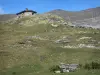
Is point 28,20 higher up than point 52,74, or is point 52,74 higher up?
point 28,20

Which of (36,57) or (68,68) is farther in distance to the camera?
(36,57)

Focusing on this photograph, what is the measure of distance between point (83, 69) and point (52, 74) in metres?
4.88

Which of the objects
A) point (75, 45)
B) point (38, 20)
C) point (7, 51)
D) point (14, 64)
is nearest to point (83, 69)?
point (14, 64)

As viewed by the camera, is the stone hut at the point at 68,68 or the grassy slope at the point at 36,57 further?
the grassy slope at the point at 36,57

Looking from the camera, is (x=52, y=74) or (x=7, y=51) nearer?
(x=52, y=74)

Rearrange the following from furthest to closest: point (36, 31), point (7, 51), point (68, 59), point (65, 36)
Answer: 1. point (36, 31)
2. point (65, 36)
3. point (7, 51)
4. point (68, 59)

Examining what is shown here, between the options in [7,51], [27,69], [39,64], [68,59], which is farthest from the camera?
[7,51]

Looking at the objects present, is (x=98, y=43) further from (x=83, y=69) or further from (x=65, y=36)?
(x=83, y=69)

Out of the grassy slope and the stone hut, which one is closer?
the stone hut

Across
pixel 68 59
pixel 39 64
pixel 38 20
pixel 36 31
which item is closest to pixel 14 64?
pixel 39 64

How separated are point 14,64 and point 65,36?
29.9m

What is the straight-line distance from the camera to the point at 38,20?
9569cm

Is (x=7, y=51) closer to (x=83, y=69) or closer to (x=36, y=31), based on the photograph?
(x=83, y=69)

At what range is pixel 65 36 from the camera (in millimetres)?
70750
